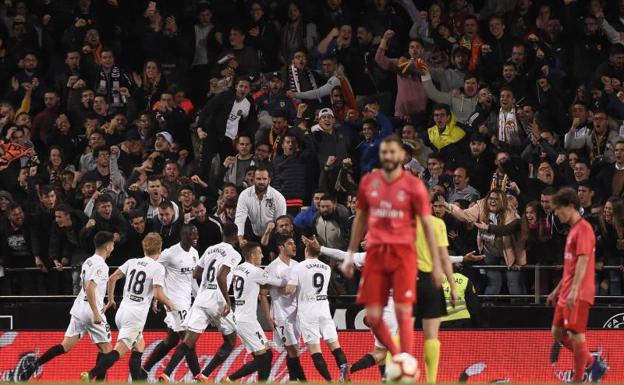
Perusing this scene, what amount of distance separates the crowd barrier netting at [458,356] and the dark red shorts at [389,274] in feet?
21.6

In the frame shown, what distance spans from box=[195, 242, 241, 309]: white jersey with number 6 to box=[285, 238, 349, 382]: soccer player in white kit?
0.81 metres

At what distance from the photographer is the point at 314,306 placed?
17703mm

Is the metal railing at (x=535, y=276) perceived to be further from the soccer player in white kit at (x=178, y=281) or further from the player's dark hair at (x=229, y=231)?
the soccer player in white kit at (x=178, y=281)

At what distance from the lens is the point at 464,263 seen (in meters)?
18.4

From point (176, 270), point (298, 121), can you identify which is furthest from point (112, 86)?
point (176, 270)

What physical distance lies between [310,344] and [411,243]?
6.14m

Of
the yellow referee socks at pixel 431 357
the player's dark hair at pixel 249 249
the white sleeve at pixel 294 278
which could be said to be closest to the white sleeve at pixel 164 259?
the player's dark hair at pixel 249 249

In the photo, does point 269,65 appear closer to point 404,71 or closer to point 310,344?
point 404,71

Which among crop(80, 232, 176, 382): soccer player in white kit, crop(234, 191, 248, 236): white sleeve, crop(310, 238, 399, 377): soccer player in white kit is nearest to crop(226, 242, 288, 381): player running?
crop(310, 238, 399, 377): soccer player in white kit

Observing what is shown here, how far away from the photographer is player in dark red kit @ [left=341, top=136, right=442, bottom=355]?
1172 centimetres

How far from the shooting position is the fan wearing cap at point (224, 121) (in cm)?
2191

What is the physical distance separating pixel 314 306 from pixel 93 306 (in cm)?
287

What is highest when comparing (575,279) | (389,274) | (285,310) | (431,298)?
(389,274)

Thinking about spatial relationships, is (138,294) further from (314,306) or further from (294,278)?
(314,306)
